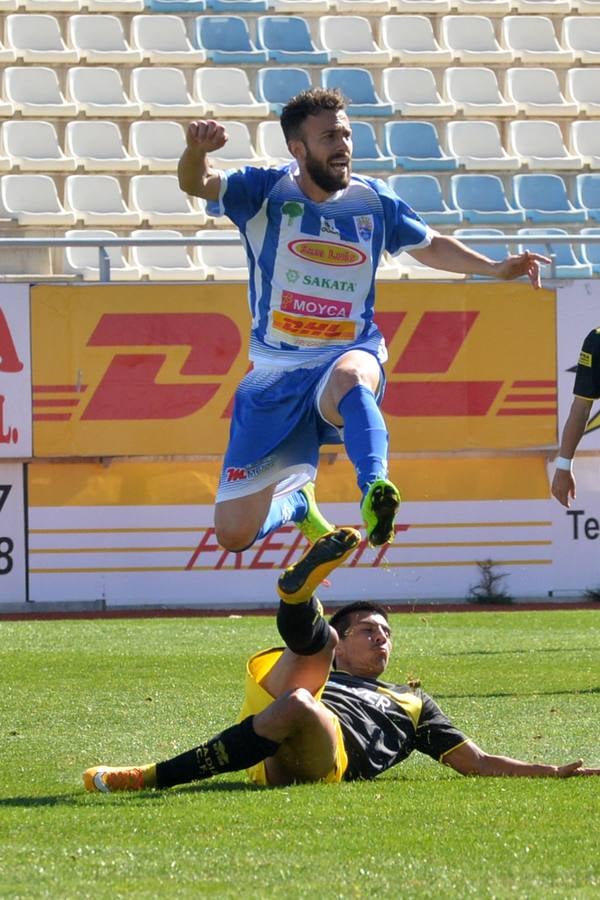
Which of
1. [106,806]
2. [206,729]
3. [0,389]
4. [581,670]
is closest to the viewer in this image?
[106,806]

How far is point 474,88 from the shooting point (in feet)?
68.6

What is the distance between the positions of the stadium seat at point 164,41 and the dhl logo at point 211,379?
592 centimetres

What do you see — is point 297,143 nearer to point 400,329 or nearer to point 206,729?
point 206,729

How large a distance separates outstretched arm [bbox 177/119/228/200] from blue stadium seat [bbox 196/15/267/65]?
1470 centimetres

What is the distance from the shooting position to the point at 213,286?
15.6 m

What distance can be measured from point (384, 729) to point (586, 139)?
16144 mm

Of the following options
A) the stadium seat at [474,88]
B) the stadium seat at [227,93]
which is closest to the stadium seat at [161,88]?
the stadium seat at [227,93]

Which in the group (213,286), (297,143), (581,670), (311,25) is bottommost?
(581,670)

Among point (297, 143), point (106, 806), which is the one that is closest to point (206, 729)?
point (106, 806)

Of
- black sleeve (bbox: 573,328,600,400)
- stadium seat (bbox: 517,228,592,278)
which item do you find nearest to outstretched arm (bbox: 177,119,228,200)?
black sleeve (bbox: 573,328,600,400)

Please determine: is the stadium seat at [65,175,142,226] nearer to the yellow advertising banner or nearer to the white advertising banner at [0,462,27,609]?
the yellow advertising banner

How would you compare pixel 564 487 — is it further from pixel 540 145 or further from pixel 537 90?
pixel 537 90

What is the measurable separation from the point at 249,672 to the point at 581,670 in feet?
14.1

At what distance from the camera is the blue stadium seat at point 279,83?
66.3ft
